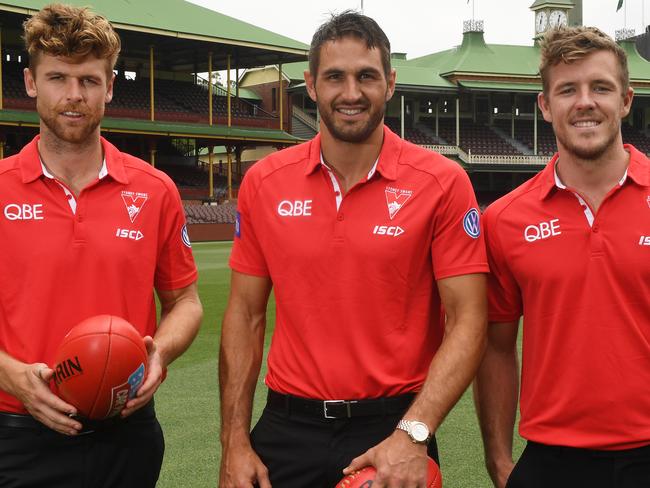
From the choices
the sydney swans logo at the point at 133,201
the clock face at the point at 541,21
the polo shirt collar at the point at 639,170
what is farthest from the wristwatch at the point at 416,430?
the clock face at the point at 541,21

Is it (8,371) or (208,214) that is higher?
(8,371)

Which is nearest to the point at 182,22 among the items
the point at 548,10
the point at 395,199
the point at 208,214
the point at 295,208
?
the point at 208,214

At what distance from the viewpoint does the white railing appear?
4731 cm

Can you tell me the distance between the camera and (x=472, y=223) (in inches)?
137

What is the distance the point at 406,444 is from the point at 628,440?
0.86 meters

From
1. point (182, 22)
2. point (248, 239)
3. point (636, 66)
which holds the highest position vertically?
point (636, 66)

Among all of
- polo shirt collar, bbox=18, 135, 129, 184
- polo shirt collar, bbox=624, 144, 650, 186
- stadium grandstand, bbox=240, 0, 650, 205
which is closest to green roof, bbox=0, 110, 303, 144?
stadium grandstand, bbox=240, 0, 650, 205

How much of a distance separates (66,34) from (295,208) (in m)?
1.15

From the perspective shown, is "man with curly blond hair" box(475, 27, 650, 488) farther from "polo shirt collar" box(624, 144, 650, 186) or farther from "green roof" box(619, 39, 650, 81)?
"green roof" box(619, 39, 650, 81)

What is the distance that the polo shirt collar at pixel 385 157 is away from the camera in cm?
354

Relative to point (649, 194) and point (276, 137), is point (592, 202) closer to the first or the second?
point (649, 194)

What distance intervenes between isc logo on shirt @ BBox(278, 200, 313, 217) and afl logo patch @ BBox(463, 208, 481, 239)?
640 mm

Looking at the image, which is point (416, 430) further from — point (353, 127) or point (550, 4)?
point (550, 4)

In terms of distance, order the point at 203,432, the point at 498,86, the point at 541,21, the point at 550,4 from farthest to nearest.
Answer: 1. the point at 541,21
2. the point at 550,4
3. the point at 498,86
4. the point at 203,432
